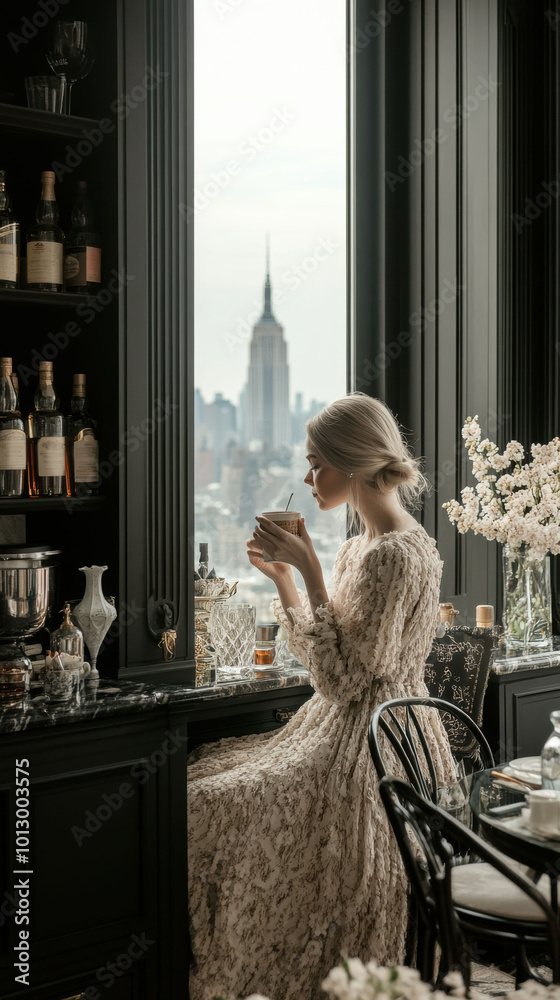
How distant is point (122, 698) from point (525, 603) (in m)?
1.68

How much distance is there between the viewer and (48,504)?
8.12 ft

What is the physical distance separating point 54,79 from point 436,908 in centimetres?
223

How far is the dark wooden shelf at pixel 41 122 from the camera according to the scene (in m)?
2.39

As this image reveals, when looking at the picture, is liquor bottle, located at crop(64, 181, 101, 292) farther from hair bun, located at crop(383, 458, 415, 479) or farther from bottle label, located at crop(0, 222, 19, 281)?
hair bun, located at crop(383, 458, 415, 479)

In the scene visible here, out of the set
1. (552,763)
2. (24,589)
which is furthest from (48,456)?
(552,763)

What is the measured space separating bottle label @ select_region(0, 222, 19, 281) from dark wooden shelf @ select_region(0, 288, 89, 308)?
47 millimetres

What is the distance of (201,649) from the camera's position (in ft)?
9.06

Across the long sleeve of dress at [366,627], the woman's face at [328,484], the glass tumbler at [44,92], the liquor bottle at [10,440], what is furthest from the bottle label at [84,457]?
the glass tumbler at [44,92]

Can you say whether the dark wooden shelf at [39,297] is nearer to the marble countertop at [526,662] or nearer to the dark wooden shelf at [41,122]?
the dark wooden shelf at [41,122]

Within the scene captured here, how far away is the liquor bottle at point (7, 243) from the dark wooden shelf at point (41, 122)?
13cm

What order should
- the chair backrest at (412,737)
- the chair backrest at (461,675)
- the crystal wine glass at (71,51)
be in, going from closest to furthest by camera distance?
1. the chair backrest at (412,737)
2. the crystal wine glass at (71,51)
3. the chair backrest at (461,675)

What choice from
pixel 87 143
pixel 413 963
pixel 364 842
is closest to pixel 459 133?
pixel 87 143

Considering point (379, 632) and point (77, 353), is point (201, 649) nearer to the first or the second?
point (379, 632)

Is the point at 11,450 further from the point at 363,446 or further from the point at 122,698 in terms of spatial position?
the point at 363,446
